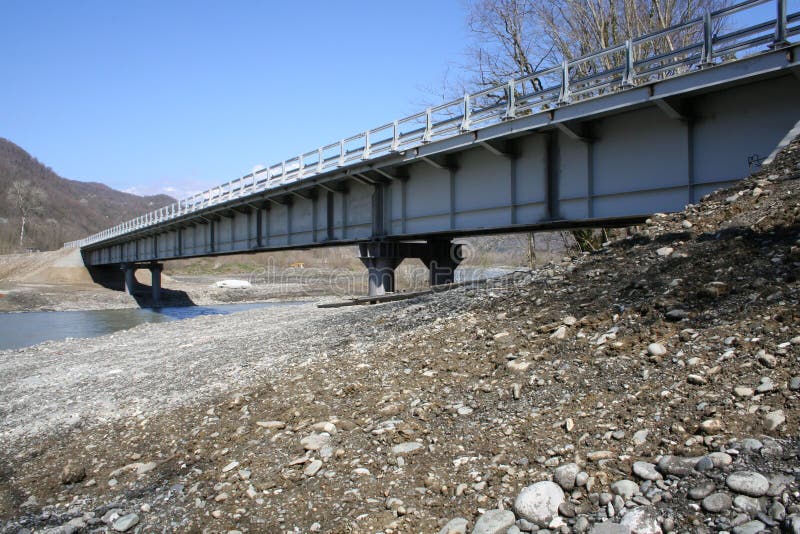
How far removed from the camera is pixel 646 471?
404cm

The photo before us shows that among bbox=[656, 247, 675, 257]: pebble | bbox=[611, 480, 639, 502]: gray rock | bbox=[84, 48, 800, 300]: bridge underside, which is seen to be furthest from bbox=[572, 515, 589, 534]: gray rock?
bbox=[84, 48, 800, 300]: bridge underside

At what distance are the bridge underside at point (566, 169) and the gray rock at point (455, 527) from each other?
32.8ft

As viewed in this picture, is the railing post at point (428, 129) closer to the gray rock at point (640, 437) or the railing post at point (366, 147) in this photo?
the railing post at point (366, 147)

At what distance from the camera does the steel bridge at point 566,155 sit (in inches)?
437

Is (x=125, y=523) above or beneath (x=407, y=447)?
beneath

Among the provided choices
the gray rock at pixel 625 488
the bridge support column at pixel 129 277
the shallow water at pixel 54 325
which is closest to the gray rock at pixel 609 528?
the gray rock at pixel 625 488

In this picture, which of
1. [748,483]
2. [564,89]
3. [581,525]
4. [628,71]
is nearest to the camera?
[748,483]

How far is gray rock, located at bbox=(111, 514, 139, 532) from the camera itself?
521cm

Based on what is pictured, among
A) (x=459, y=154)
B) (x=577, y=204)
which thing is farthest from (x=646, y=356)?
(x=459, y=154)

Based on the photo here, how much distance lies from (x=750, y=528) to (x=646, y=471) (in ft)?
2.59

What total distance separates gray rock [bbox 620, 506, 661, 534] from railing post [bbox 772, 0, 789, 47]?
31.8 feet

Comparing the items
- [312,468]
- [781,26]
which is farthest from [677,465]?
[781,26]

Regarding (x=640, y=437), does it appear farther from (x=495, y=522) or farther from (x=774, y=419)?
(x=495, y=522)

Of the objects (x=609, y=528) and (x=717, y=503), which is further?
(x=609, y=528)
